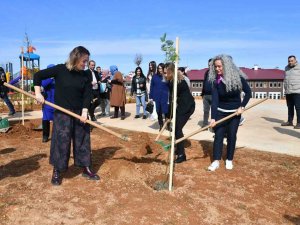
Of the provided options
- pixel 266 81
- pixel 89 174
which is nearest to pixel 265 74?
pixel 266 81

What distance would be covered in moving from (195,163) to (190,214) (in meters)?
2.06

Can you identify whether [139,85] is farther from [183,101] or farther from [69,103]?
[69,103]

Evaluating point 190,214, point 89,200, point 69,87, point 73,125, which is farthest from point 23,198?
point 190,214

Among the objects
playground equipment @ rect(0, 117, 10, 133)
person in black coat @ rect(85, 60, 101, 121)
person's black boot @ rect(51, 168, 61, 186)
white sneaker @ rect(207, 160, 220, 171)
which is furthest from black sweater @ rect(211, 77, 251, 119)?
playground equipment @ rect(0, 117, 10, 133)

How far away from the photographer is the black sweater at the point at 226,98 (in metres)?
5.16

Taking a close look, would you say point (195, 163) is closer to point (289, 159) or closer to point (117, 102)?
point (289, 159)

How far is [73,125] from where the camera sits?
460 centimetres

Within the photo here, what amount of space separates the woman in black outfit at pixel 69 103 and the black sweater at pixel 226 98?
1973 millimetres

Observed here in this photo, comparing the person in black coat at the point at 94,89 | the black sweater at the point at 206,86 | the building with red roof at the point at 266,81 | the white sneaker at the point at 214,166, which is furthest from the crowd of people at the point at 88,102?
the building with red roof at the point at 266,81

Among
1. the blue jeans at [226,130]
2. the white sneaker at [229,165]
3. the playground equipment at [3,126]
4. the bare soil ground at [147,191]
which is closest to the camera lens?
the bare soil ground at [147,191]

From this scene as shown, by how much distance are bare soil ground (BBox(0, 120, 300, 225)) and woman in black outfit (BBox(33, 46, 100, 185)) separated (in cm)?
40

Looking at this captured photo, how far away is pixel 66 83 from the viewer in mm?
4387

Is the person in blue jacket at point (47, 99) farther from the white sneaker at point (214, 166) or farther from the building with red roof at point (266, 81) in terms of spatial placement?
the building with red roof at point (266, 81)

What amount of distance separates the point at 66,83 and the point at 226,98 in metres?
2.47
